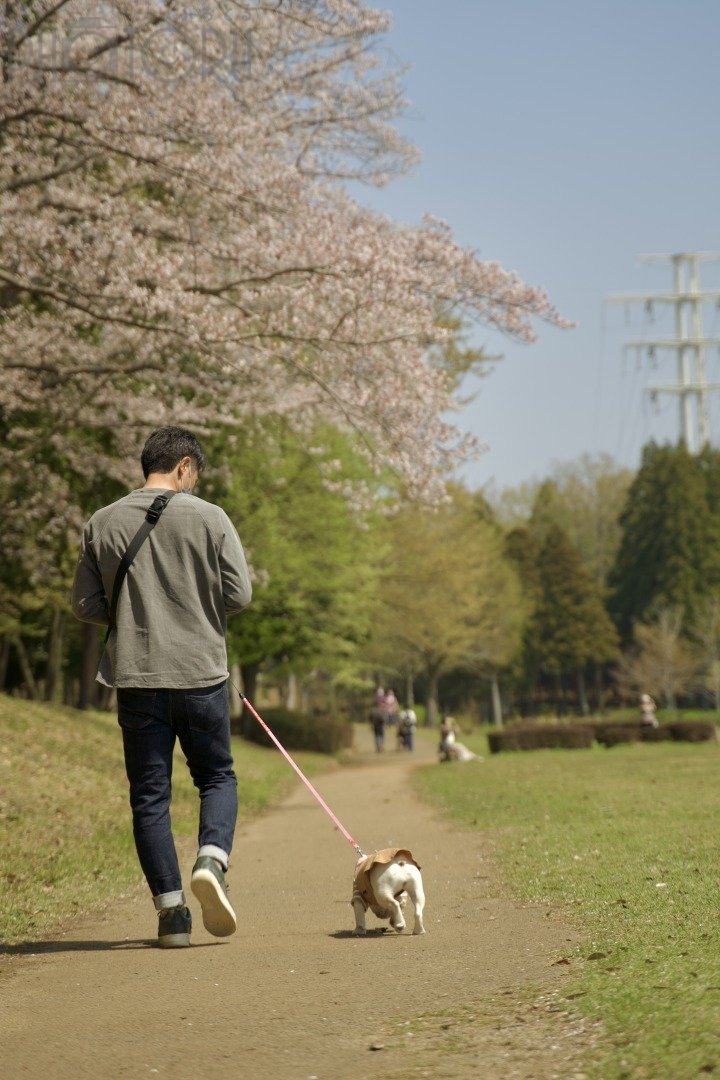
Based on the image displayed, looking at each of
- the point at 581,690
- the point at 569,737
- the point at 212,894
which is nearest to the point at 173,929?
the point at 212,894

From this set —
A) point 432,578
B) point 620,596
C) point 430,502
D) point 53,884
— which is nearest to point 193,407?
point 430,502

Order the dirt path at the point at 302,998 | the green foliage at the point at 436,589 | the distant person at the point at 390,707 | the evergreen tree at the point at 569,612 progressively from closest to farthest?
the dirt path at the point at 302,998 < the green foliage at the point at 436,589 < the distant person at the point at 390,707 < the evergreen tree at the point at 569,612

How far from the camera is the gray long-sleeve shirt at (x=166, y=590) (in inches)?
243

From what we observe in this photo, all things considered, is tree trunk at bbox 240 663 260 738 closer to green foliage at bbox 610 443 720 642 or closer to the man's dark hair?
the man's dark hair

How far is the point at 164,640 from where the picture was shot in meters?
6.19

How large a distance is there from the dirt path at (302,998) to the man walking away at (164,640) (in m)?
0.51

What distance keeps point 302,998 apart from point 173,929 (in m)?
1.49

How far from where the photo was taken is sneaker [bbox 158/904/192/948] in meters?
6.18

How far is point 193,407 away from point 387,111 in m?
4.73

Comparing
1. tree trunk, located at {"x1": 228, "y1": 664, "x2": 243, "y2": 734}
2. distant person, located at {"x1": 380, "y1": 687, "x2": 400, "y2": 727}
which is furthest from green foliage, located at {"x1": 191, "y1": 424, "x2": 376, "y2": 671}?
distant person, located at {"x1": 380, "y1": 687, "x2": 400, "y2": 727}

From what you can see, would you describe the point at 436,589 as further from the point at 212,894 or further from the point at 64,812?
the point at 212,894

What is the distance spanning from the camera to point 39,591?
28922 mm

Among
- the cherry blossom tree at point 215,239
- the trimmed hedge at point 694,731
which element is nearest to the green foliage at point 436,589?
the trimmed hedge at point 694,731

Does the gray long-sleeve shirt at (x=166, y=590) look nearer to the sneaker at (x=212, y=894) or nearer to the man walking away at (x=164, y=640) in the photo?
the man walking away at (x=164, y=640)
